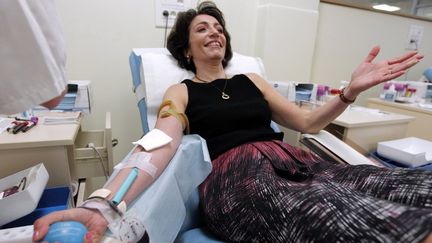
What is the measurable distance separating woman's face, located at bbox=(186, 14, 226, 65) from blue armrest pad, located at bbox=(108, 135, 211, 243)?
55cm

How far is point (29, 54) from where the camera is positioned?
43cm

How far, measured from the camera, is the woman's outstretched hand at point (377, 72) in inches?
43.2

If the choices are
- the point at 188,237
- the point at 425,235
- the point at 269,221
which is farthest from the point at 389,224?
the point at 188,237

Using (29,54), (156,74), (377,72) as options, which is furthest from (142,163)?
(377,72)

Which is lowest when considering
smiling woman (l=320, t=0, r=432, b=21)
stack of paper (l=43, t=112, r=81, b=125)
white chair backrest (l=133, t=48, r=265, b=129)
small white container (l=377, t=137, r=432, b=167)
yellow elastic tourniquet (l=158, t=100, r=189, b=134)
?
small white container (l=377, t=137, r=432, b=167)

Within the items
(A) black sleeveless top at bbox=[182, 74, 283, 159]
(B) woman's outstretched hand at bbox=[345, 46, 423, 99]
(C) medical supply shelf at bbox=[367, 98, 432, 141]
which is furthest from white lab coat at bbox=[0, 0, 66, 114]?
(C) medical supply shelf at bbox=[367, 98, 432, 141]

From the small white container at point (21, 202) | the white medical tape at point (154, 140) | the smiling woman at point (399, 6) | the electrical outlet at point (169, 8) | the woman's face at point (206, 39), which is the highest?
the smiling woman at point (399, 6)

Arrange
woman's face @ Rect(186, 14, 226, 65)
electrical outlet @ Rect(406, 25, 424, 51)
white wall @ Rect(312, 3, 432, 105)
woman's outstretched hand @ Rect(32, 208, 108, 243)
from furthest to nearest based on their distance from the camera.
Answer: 1. electrical outlet @ Rect(406, 25, 424, 51)
2. white wall @ Rect(312, 3, 432, 105)
3. woman's face @ Rect(186, 14, 226, 65)
4. woman's outstretched hand @ Rect(32, 208, 108, 243)

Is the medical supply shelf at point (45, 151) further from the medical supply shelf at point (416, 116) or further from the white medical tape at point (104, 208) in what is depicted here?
the medical supply shelf at point (416, 116)

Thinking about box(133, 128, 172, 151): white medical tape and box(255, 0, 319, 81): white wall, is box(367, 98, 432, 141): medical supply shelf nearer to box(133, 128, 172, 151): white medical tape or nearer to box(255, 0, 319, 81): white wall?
box(255, 0, 319, 81): white wall

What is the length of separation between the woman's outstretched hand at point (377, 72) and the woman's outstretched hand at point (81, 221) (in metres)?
1.05

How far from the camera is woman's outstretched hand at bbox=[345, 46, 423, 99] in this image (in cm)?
110

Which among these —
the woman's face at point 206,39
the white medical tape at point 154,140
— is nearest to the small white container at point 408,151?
the woman's face at point 206,39

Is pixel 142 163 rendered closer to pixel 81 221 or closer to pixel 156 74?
pixel 81 221
